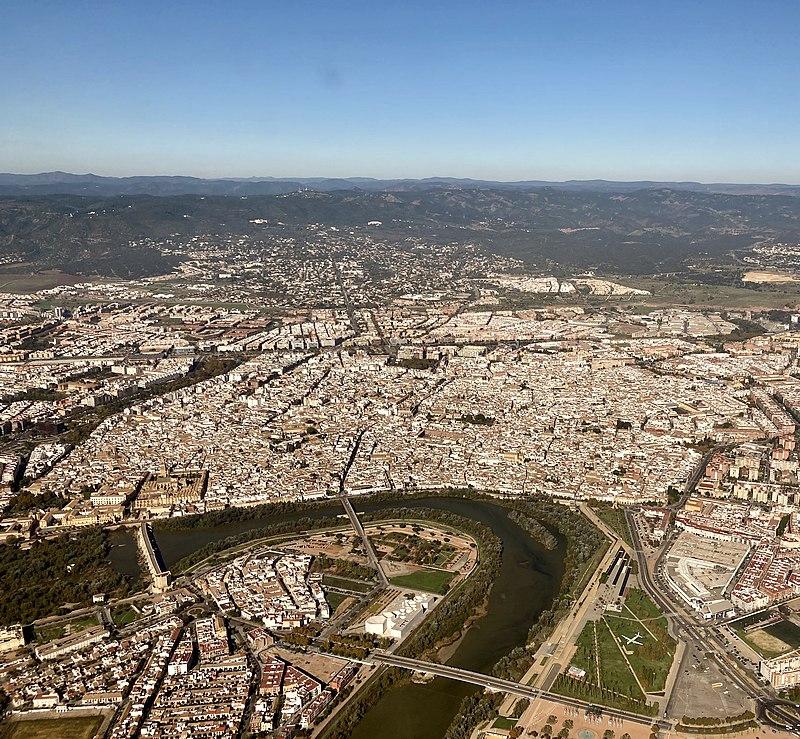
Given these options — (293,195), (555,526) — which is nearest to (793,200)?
(293,195)

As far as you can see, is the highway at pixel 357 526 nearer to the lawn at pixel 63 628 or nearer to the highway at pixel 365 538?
the highway at pixel 365 538

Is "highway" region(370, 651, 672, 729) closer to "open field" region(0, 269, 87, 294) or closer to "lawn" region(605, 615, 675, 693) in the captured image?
"lawn" region(605, 615, 675, 693)

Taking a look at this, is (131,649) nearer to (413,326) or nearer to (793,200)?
(413,326)

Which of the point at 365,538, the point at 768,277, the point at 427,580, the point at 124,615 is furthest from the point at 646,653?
the point at 768,277

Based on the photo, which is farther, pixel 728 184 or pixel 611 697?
pixel 728 184

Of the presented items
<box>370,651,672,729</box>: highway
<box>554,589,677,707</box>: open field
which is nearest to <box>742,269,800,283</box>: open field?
<box>554,589,677,707</box>: open field

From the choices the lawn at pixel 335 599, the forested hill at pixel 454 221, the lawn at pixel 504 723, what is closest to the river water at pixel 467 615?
the lawn at pixel 504 723
